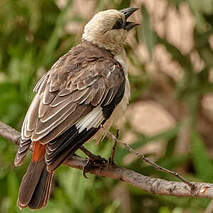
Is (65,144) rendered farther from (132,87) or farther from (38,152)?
(132,87)

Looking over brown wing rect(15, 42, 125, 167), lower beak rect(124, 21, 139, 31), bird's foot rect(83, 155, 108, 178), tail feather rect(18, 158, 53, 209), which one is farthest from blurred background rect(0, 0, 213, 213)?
tail feather rect(18, 158, 53, 209)

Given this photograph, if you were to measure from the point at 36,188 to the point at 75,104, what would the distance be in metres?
0.48

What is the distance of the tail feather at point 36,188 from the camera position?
3518 mm

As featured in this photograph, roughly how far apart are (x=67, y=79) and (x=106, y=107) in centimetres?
Answer: 26

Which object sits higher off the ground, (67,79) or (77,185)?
(67,79)

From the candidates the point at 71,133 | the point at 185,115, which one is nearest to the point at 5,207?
the point at 185,115

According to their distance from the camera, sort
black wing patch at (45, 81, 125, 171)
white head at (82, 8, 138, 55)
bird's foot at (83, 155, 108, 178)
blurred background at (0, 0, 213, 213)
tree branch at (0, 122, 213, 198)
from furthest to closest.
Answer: blurred background at (0, 0, 213, 213)
white head at (82, 8, 138, 55)
bird's foot at (83, 155, 108, 178)
black wing patch at (45, 81, 125, 171)
tree branch at (0, 122, 213, 198)

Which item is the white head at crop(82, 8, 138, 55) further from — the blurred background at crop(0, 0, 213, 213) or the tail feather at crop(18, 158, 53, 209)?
the tail feather at crop(18, 158, 53, 209)

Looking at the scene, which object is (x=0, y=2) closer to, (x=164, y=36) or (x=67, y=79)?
(x=164, y=36)

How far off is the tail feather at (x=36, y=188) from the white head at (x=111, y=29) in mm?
1041

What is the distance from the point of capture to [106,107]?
381 cm

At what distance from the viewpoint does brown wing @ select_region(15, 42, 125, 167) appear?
11.8 feet

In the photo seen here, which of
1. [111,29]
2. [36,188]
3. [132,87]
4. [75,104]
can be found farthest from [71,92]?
[132,87]

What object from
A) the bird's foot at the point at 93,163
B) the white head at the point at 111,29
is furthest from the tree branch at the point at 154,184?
the white head at the point at 111,29
